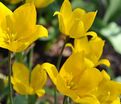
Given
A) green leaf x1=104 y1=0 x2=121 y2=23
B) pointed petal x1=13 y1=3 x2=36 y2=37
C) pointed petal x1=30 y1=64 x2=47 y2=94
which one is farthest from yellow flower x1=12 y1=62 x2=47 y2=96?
green leaf x1=104 y1=0 x2=121 y2=23

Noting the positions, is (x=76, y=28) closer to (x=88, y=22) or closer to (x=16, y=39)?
(x=88, y=22)

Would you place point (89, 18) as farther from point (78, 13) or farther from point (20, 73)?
point (20, 73)

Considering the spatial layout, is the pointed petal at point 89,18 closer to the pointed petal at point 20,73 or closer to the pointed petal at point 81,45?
the pointed petal at point 81,45

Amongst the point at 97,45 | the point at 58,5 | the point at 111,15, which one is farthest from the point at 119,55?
the point at 97,45

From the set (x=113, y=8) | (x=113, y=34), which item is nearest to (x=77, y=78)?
(x=113, y=34)

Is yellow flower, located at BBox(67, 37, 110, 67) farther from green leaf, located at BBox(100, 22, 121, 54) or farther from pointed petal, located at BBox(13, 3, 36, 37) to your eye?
green leaf, located at BBox(100, 22, 121, 54)
